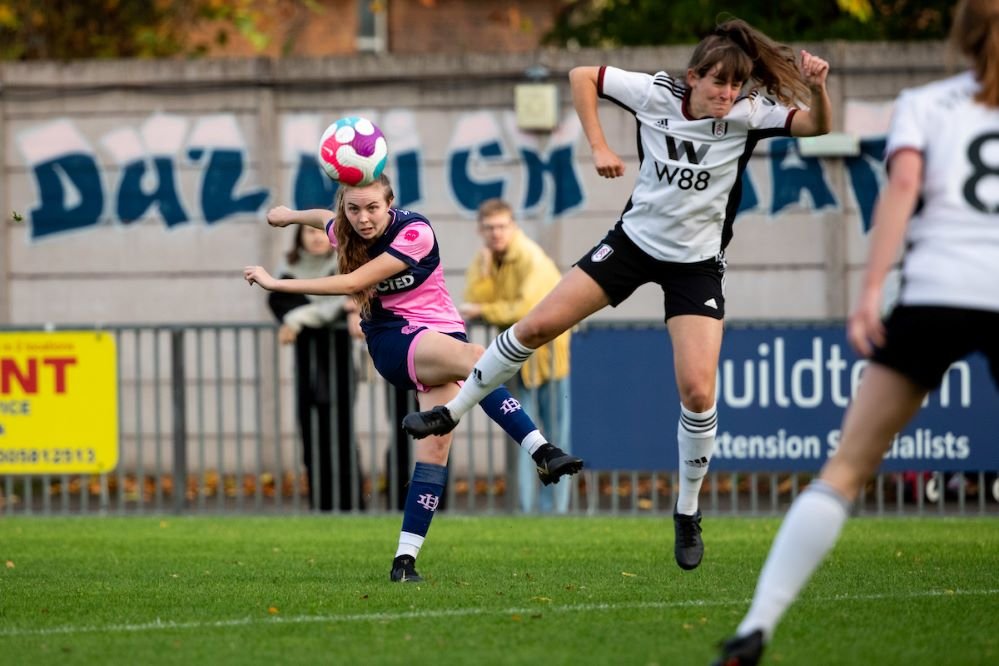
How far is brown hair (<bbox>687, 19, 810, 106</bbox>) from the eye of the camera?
6.93 meters

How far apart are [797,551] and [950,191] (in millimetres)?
1151

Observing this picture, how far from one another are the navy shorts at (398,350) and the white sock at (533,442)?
556mm

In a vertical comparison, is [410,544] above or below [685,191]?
below

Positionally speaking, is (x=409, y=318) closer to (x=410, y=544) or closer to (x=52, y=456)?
(x=410, y=544)

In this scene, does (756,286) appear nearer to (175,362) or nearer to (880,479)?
(880,479)

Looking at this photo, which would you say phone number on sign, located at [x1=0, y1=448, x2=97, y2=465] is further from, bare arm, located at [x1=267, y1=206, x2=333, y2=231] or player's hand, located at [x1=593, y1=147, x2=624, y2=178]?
player's hand, located at [x1=593, y1=147, x2=624, y2=178]

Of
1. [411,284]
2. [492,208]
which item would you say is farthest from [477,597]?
[492,208]

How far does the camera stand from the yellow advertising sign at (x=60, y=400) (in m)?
12.2

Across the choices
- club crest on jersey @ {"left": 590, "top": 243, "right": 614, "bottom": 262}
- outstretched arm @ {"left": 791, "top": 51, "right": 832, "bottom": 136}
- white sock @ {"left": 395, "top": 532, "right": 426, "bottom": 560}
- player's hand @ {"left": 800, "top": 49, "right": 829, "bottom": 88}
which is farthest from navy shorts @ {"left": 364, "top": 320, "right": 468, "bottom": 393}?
player's hand @ {"left": 800, "top": 49, "right": 829, "bottom": 88}

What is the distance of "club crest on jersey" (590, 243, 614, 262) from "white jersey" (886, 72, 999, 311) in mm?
2350

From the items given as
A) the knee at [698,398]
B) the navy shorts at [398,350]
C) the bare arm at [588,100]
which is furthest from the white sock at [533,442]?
the bare arm at [588,100]

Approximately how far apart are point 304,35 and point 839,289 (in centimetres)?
1392

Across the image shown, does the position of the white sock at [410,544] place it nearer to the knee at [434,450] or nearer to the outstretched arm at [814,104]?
the knee at [434,450]

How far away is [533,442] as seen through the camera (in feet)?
24.6
